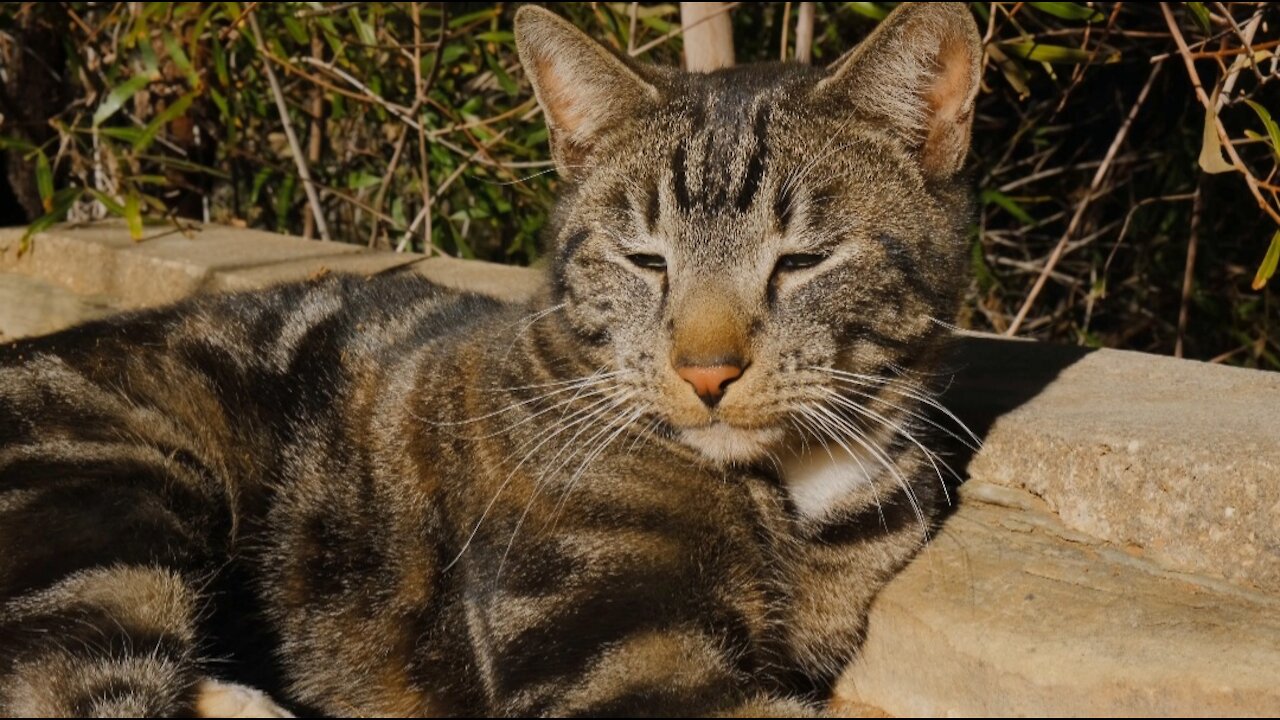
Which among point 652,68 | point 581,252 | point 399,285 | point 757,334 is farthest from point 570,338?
point 399,285

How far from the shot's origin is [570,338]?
3061 mm

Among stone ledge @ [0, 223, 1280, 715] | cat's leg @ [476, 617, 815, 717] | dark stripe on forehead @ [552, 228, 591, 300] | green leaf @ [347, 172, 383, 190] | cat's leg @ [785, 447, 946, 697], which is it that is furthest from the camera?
green leaf @ [347, 172, 383, 190]

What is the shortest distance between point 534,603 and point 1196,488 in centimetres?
147

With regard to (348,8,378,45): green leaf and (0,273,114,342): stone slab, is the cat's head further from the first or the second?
(348,8,378,45): green leaf

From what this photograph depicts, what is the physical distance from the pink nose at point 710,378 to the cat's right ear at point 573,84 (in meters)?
0.74

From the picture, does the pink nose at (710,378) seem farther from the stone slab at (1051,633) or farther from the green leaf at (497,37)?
the green leaf at (497,37)

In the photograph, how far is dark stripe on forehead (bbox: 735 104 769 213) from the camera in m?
2.88

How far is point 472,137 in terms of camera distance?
18.2 feet

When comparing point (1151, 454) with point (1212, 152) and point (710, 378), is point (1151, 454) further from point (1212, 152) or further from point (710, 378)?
point (710, 378)

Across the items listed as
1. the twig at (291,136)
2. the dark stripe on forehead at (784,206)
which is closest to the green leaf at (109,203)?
the twig at (291,136)

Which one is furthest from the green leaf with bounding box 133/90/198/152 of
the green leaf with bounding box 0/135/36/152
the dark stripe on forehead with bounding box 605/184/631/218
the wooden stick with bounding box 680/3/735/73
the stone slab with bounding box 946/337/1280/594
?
the stone slab with bounding box 946/337/1280/594

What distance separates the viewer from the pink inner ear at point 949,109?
297 centimetres

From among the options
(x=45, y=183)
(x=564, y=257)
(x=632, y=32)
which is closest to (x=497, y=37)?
(x=632, y=32)

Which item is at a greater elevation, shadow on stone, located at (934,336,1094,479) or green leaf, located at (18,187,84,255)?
green leaf, located at (18,187,84,255)
